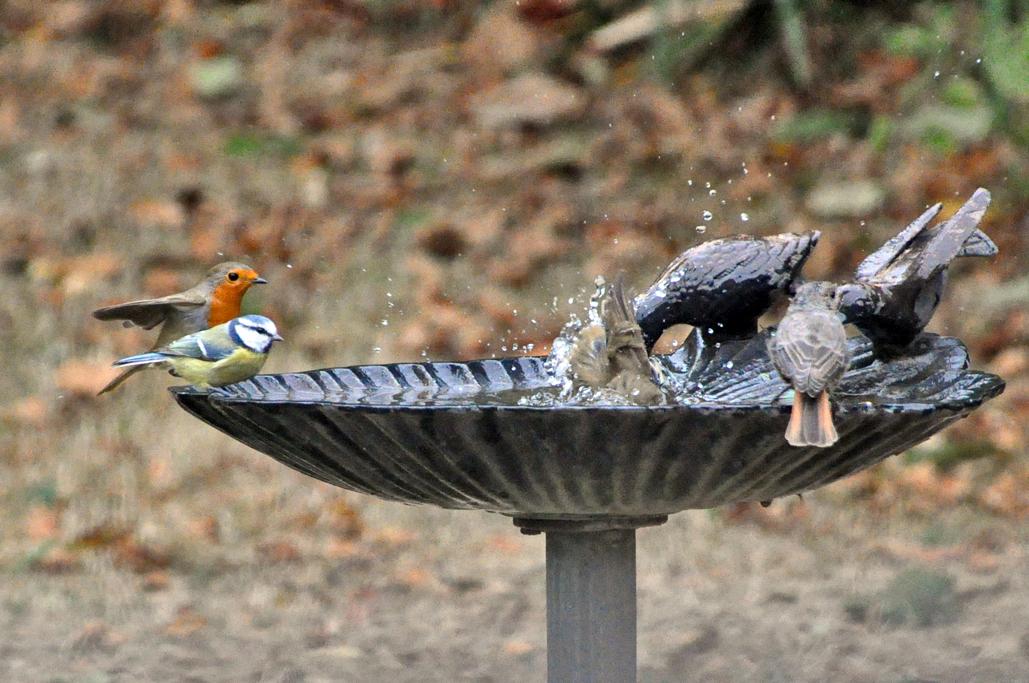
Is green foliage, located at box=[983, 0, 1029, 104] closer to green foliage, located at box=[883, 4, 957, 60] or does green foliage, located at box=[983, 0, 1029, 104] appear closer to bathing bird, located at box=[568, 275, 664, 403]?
green foliage, located at box=[883, 4, 957, 60]

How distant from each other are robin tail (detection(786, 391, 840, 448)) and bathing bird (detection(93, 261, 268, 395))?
1.52m

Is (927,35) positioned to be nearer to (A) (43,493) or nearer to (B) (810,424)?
(A) (43,493)

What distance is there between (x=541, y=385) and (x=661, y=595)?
2130mm

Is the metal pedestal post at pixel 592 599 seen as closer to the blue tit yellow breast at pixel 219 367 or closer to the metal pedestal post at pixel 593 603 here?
the metal pedestal post at pixel 593 603

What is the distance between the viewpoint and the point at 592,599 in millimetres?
2945

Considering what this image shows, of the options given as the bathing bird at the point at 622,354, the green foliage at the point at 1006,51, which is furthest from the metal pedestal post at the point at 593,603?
the green foliage at the point at 1006,51

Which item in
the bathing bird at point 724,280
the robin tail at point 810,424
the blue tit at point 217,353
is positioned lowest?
the robin tail at point 810,424

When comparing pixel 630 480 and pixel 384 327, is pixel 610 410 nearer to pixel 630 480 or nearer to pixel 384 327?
pixel 630 480

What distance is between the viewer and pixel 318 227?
23.8 ft

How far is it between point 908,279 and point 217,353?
4.31 ft

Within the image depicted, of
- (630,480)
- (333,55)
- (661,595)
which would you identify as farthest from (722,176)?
(630,480)

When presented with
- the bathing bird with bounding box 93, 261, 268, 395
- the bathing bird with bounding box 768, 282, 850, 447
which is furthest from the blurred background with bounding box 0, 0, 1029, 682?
the bathing bird with bounding box 768, 282, 850, 447

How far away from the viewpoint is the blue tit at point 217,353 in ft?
10.3

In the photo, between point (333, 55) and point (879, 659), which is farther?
point (333, 55)
